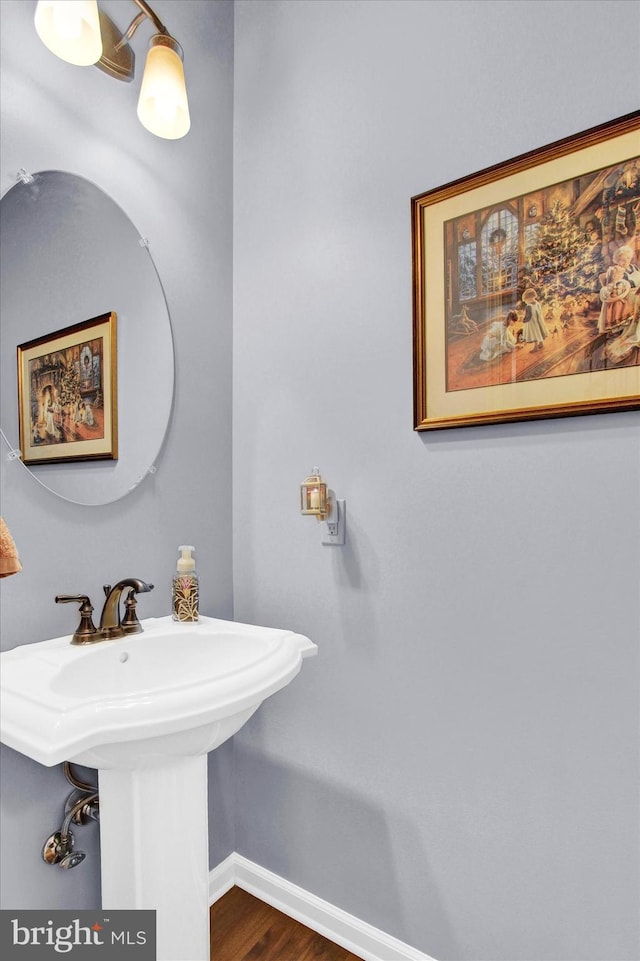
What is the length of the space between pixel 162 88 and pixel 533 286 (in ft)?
3.12

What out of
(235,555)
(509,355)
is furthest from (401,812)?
(509,355)

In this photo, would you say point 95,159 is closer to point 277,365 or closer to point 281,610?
point 277,365

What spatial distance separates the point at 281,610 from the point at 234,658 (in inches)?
14.1

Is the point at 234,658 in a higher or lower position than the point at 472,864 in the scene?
higher

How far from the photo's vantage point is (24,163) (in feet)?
3.85

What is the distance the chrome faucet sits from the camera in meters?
1.17

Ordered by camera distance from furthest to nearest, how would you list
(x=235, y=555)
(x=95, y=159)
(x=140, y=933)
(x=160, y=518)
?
(x=235, y=555) → (x=160, y=518) → (x=95, y=159) → (x=140, y=933)

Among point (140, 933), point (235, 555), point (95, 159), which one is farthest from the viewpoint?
point (235, 555)

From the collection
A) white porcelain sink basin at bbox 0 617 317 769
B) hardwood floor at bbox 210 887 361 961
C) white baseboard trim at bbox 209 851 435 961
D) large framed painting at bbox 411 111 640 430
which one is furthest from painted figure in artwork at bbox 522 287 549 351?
hardwood floor at bbox 210 887 361 961

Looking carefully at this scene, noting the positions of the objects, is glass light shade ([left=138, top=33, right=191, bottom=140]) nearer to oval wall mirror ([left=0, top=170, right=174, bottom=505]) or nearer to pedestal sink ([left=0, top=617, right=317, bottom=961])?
oval wall mirror ([left=0, top=170, right=174, bottom=505])

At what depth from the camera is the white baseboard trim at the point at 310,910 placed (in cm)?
137

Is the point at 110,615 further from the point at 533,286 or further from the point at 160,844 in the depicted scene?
the point at 533,286

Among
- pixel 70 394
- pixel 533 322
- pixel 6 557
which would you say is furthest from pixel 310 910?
pixel 533 322

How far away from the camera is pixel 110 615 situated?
1.23 meters
